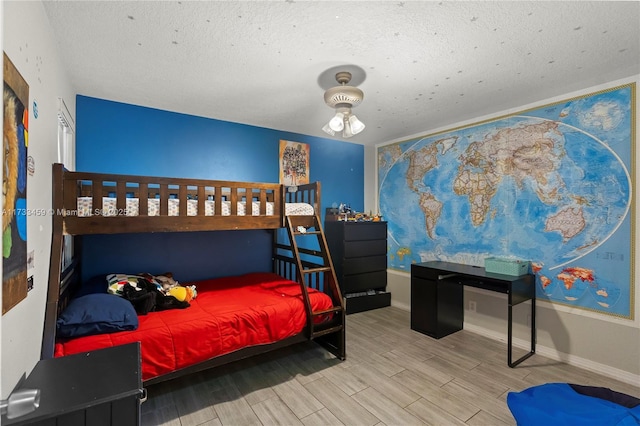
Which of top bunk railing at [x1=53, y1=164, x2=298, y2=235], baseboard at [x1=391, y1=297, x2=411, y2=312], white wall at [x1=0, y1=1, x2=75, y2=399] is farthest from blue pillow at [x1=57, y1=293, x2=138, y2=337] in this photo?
baseboard at [x1=391, y1=297, x2=411, y2=312]

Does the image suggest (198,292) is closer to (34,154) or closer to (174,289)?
(174,289)

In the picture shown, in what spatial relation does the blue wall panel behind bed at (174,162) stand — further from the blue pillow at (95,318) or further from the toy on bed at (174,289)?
the blue pillow at (95,318)

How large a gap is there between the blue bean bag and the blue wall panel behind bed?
2.89 metres

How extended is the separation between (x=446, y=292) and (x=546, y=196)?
4.51 feet

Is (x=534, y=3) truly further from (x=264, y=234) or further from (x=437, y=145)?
(x=264, y=234)

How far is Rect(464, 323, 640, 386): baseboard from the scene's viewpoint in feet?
7.75

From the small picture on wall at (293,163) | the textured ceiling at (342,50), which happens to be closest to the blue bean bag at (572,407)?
the textured ceiling at (342,50)

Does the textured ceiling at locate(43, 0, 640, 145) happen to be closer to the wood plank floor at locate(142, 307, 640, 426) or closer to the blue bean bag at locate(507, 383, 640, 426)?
the blue bean bag at locate(507, 383, 640, 426)

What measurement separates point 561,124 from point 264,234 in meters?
3.32

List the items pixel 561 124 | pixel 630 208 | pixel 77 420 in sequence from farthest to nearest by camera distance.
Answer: pixel 561 124
pixel 630 208
pixel 77 420

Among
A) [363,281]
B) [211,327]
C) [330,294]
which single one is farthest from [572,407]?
[363,281]

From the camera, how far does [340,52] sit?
2.03m

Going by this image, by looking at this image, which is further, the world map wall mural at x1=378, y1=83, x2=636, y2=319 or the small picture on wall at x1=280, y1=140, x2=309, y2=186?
the small picture on wall at x1=280, y1=140, x2=309, y2=186

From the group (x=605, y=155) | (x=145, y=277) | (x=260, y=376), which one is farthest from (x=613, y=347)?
(x=145, y=277)
